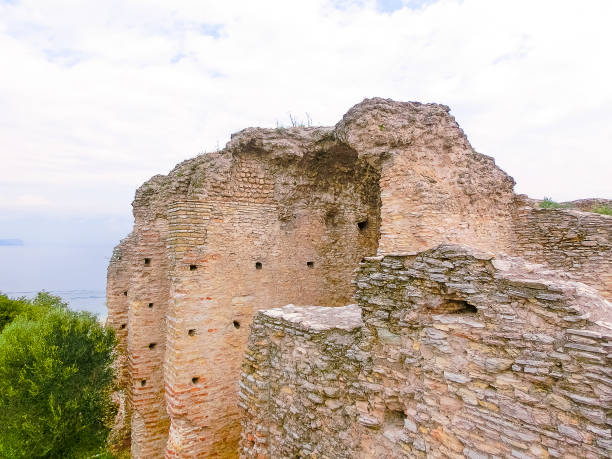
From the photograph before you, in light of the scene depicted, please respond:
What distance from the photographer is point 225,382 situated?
7.68 meters

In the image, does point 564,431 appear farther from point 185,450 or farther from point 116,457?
point 116,457

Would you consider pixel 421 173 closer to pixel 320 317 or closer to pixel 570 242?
pixel 320 317

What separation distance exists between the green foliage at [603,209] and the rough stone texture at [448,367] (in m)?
9.08

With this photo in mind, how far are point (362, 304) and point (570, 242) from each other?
6.60 m

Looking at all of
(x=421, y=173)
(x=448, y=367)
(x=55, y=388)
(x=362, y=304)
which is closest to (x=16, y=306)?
(x=55, y=388)

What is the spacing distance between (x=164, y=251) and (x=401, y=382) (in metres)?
7.43

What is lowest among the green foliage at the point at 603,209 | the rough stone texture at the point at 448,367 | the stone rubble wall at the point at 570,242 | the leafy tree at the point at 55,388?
the leafy tree at the point at 55,388

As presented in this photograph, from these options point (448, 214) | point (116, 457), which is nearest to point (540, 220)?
point (448, 214)

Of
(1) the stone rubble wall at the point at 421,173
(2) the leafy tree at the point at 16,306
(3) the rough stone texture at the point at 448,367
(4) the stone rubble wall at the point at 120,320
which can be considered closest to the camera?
(3) the rough stone texture at the point at 448,367

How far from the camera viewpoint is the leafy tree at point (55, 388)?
8.58 meters

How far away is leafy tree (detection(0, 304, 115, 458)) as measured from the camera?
8578 millimetres

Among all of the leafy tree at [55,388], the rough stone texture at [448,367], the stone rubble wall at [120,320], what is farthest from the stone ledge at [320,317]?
the stone rubble wall at [120,320]

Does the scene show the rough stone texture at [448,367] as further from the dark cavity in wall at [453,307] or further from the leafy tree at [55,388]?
the leafy tree at [55,388]

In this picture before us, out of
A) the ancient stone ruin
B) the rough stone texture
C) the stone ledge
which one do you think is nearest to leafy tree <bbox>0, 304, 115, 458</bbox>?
the ancient stone ruin
